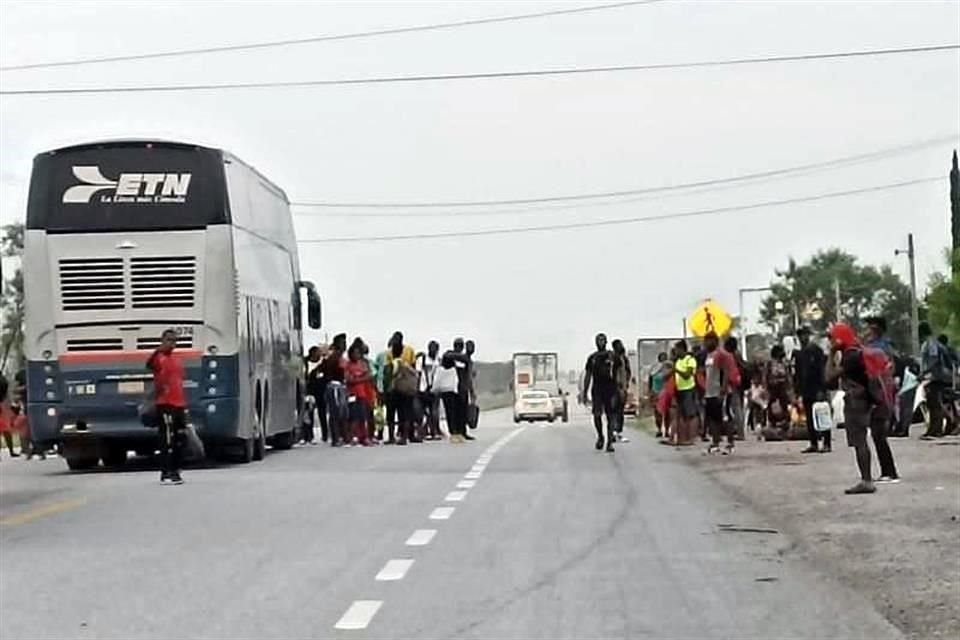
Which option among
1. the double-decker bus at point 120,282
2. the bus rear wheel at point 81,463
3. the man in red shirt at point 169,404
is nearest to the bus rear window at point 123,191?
the double-decker bus at point 120,282

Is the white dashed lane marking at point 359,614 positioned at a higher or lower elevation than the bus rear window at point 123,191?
lower

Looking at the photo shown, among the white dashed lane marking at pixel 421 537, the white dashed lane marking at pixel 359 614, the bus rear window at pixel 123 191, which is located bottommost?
the white dashed lane marking at pixel 359 614

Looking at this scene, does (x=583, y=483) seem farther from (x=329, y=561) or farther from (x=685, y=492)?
(x=329, y=561)

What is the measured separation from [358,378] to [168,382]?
11607 mm

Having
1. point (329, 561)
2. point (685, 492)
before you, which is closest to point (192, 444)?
point (685, 492)

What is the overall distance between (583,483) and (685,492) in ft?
5.57

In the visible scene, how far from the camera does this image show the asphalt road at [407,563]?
11531 millimetres

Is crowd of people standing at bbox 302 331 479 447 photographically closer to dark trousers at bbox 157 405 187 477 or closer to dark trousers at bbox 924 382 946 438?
dark trousers at bbox 924 382 946 438

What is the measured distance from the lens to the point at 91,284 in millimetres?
27094

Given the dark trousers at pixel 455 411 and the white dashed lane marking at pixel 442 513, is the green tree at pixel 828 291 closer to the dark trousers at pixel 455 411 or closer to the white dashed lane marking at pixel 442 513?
the dark trousers at pixel 455 411

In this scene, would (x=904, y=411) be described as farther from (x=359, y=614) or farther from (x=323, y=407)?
(x=359, y=614)

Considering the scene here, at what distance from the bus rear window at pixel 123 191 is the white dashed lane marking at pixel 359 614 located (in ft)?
50.7

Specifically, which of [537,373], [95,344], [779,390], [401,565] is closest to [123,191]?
[95,344]

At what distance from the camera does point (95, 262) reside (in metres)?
27.1
